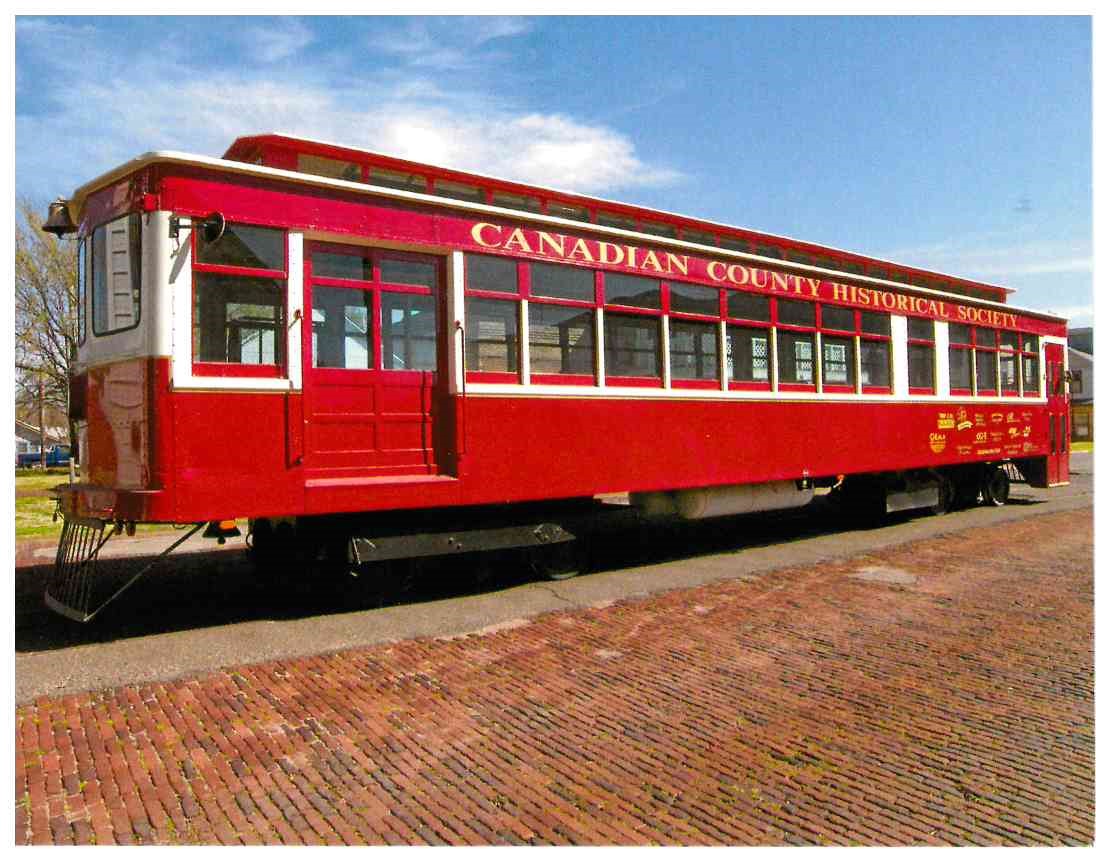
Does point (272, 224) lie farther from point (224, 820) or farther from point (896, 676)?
point (896, 676)

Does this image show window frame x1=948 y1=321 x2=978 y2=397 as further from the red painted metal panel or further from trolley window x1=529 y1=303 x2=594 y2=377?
trolley window x1=529 y1=303 x2=594 y2=377

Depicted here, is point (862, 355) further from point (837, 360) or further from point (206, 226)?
point (206, 226)

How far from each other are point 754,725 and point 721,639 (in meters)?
1.67

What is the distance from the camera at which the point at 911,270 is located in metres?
11.8

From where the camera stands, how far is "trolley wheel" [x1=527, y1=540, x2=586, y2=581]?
7879 millimetres

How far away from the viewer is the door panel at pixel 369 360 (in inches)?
248

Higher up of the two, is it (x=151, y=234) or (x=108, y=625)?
(x=151, y=234)

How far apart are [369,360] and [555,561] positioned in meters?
2.79

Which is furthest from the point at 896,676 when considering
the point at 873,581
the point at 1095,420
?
the point at 1095,420

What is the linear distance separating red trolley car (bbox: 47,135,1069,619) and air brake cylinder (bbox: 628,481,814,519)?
1.1 inches

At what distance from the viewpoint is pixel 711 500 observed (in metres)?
9.10

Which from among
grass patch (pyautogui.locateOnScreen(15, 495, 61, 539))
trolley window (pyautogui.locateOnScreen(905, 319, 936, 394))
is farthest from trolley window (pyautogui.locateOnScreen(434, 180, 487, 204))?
grass patch (pyautogui.locateOnScreen(15, 495, 61, 539))

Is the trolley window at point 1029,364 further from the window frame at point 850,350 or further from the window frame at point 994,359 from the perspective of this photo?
the window frame at point 850,350

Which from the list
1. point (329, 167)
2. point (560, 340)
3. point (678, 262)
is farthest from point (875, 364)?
point (329, 167)
